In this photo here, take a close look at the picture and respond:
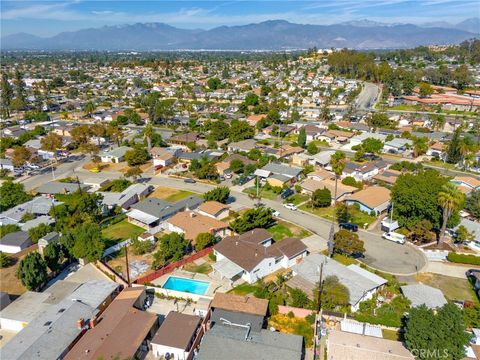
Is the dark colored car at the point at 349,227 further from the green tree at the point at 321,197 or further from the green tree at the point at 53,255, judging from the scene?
the green tree at the point at 53,255

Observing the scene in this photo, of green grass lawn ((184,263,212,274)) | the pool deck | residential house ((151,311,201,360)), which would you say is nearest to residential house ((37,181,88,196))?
green grass lawn ((184,263,212,274))

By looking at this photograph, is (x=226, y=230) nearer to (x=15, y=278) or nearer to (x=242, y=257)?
(x=242, y=257)

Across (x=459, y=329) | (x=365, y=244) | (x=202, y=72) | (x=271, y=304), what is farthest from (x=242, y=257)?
(x=202, y=72)

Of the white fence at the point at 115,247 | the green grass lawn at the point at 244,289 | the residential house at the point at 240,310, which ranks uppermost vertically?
the residential house at the point at 240,310

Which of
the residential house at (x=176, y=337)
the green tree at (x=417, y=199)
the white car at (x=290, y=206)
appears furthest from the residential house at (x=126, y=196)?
the green tree at (x=417, y=199)

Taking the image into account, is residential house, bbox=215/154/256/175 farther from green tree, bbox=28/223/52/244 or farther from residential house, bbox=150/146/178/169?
green tree, bbox=28/223/52/244

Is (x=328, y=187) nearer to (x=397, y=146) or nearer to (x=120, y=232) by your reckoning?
(x=397, y=146)

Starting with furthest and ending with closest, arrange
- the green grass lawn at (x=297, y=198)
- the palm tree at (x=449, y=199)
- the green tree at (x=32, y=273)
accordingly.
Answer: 1. the green grass lawn at (x=297, y=198)
2. the palm tree at (x=449, y=199)
3. the green tree at (x=32, y=273)
